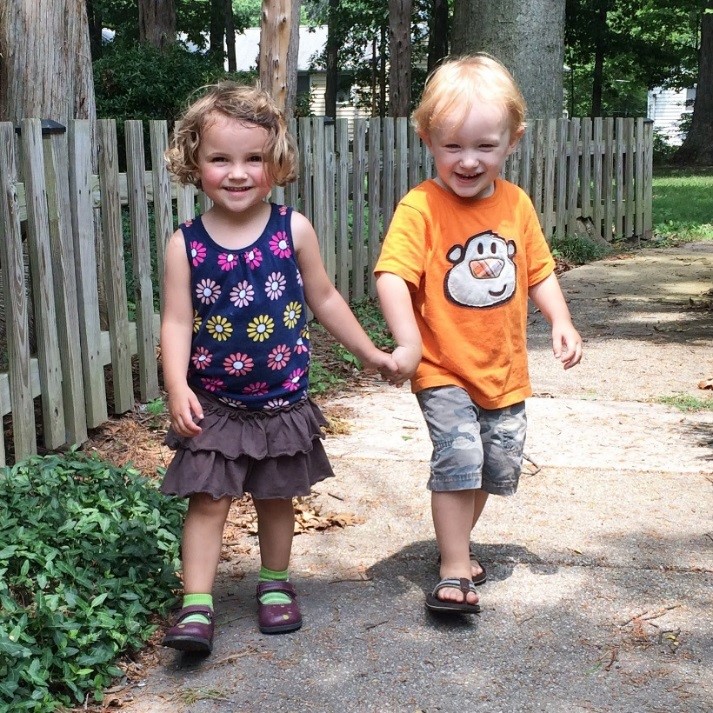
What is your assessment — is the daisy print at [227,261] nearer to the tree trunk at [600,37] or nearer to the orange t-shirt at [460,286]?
the orange t-shirt at [460,286]

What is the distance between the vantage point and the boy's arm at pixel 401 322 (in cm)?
293

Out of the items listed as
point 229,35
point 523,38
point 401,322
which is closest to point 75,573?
point 401,322

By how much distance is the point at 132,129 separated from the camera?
5.11m

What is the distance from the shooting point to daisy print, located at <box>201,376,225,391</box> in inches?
114

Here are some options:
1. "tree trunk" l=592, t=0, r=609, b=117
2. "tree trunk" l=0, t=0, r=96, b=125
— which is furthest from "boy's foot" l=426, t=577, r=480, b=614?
"tree trunk" l=592, t=0, r=609, b=117

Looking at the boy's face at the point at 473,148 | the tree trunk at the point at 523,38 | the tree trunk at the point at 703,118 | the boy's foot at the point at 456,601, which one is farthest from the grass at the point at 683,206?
the boy's foot at the point at 456,601

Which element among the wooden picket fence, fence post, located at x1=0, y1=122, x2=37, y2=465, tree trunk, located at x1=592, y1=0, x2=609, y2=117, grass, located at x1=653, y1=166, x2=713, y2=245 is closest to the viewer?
fence post, located at x1=0, y1=122, x2=37, y2=465

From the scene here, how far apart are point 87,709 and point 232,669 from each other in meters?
0.37

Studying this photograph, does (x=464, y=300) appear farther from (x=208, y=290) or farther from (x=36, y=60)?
(x=36, y=60)

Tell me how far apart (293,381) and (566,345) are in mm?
814

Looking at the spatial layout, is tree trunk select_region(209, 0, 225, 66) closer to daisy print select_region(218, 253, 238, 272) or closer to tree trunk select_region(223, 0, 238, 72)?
tree trunk select_region(223, 0, 238, 72)

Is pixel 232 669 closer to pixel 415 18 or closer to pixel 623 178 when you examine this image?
pixel 623 178

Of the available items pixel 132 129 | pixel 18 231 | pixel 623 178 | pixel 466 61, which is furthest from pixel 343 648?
pixel 623 178

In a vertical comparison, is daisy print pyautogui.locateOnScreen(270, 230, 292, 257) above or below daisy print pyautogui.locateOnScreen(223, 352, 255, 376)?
above
